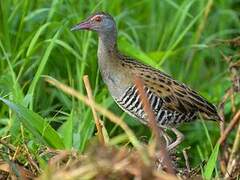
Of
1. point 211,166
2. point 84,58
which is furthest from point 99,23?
point 211,166

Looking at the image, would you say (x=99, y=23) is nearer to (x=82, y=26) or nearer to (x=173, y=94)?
(x=82, y=26)

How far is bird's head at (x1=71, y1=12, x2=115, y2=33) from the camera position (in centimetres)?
527

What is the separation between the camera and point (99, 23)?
5.36m

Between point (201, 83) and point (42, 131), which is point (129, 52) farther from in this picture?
point (42, 131)

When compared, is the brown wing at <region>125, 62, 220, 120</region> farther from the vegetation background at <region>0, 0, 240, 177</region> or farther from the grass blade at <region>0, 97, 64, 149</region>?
the grass blade at <region>0, 97, 64, 149</region>

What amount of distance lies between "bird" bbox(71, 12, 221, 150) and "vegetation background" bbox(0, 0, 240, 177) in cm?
13

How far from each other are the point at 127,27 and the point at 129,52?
0.60m

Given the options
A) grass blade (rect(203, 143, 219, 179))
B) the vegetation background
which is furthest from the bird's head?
grass blade (rect(203, 143, 219, 179))

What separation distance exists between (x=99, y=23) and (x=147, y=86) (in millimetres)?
500

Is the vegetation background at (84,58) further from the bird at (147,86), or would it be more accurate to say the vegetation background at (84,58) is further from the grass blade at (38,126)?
the bird at (147,86)

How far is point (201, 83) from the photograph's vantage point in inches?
259

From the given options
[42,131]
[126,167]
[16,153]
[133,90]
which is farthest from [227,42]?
[126,167]

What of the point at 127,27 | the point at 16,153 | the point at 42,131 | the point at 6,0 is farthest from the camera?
the point at 127,27

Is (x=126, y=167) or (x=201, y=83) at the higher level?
(x=126, y=167)
